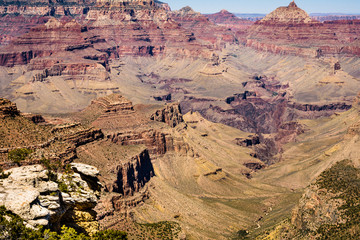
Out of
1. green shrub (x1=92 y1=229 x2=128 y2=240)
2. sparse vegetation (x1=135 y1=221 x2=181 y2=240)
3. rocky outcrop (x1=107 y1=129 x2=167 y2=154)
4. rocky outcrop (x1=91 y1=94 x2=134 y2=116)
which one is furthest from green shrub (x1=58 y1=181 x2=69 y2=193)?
rocky outcrop (x1=91 y1=94 x2=134 y2=116)

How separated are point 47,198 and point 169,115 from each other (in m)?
116

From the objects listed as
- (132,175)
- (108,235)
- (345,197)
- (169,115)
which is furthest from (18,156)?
(169,115)

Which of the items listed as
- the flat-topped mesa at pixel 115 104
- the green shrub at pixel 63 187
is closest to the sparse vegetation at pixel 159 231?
the green shrub at pixel 63 187

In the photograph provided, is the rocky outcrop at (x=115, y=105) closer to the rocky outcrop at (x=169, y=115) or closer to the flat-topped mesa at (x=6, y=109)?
the rocky outcrop at (x=169, y=115)

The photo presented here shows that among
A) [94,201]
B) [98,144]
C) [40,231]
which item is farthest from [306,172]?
[40,231]

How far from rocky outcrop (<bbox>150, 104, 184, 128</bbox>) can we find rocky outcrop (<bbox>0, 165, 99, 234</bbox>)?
320ft

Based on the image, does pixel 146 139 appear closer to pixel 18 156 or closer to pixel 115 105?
pixel 115 105

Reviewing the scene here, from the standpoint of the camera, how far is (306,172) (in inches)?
5679

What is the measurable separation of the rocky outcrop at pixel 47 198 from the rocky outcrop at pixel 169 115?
97443 mm

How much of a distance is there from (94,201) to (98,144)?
2173 inches

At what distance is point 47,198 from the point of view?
3459cm

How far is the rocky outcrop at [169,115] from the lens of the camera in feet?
468

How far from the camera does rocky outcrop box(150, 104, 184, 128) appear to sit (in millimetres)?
142500

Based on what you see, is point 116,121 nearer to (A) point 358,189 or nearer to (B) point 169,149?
(B) point 169,149
